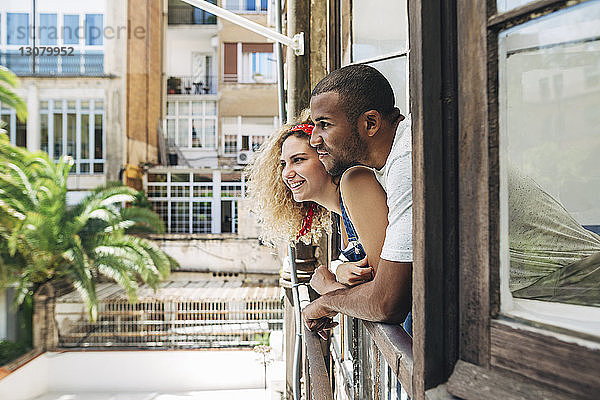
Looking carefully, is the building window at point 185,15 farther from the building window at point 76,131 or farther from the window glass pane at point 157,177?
the window glass pane at point 157,177

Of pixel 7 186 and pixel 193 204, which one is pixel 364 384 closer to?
pixel 7 186

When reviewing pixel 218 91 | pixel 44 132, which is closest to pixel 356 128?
pixel 44 132

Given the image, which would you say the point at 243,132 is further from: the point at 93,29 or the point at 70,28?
the point at 70,28

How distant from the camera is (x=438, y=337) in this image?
1020 millimetres

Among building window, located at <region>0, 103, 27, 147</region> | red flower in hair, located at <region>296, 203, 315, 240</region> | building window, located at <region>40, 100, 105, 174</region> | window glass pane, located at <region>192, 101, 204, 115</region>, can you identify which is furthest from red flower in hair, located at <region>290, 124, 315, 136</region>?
window glass pane, located at <region>192, 101, 204, 115</region>

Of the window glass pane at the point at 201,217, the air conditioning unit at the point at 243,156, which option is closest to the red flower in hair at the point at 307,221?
the window glass pane at the point at 201,217

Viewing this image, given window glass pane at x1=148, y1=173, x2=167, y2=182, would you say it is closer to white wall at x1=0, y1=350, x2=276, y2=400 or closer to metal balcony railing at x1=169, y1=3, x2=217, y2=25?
metal balcony railing at x1=169, y1=3, x2=217, y2=25

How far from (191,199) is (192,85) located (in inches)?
220

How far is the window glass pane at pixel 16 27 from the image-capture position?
19094mm

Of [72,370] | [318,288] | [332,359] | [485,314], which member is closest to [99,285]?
[72,370]

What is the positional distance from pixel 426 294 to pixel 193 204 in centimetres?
1845

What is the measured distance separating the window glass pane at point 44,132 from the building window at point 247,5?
309 inches

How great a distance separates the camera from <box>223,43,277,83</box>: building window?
21.6m

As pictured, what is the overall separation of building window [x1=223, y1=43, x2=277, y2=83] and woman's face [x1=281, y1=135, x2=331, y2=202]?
19917 millimetres
